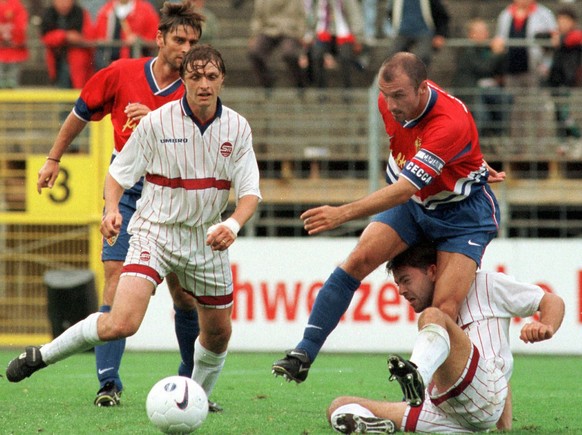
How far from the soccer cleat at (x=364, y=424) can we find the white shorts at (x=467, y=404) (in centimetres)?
10

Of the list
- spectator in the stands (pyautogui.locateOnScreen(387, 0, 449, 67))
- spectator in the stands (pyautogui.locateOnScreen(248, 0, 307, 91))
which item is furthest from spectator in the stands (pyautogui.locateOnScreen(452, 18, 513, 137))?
spectator in the stands (pyautogui.locateOnScreen(248, 0, 307, 91))

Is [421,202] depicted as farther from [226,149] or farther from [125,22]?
[125,22]

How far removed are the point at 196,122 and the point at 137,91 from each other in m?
1.10

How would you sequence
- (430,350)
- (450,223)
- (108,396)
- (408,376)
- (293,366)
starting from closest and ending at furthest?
(408,376)
(430,350)
(293,366)
(450,223)
(108,396)

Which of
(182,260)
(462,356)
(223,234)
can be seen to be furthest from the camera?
(182,260)

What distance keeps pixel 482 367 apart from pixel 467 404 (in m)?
0.20

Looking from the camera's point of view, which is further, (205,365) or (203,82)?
(205,365)

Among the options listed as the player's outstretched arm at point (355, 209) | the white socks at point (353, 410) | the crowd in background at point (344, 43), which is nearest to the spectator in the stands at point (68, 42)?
the crowd in background at point (344, 43)

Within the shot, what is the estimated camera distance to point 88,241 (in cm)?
1285

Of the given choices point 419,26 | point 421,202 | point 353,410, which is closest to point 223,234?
point 353,410

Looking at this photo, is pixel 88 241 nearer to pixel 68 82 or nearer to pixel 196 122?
pixel 68 82

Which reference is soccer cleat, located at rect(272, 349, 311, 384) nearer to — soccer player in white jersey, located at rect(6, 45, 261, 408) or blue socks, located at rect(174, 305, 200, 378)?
soccer player in white jersey, located at rect(6, 45, 261, 408)

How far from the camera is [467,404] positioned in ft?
19.3

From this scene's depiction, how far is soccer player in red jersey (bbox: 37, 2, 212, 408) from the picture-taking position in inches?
294
